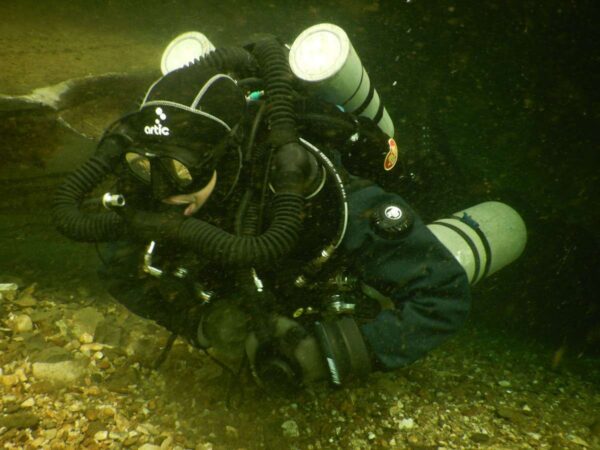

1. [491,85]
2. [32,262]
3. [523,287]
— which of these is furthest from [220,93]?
[523,287]

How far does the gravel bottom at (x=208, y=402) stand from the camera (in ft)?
7.60

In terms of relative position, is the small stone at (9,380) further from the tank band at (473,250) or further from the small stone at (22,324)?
the tank band at (473,250)

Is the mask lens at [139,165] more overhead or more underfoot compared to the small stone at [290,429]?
more overhead

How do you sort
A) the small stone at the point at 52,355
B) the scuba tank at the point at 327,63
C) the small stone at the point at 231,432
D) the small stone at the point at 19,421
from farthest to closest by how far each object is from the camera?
the small stone at the point at 52,355 < the small stone at the point at 231,432 < the scuba tank at the point at 327,63 < the small stone at the point at 19,421

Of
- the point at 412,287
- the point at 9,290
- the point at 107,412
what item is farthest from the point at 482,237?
the point at 9,290

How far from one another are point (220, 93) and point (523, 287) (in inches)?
172

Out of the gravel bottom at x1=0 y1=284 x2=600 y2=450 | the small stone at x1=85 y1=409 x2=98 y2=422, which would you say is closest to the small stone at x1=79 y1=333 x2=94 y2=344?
the gravel bottom at x1=0 y1=284 x2=600 y2=450

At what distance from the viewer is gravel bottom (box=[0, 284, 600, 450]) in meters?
2.32

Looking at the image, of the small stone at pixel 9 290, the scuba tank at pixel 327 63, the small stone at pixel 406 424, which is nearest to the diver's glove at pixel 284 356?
the small stone at pixel 406 424

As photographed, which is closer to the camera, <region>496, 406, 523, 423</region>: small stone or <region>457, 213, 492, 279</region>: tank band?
<region>496, 406, 523, 423</region>: small stone

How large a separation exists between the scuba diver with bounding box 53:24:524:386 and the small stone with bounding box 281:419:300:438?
0.51 meters

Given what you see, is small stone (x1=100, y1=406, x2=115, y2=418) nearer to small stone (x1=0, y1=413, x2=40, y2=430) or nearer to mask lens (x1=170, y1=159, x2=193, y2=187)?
small stone (x1=0, y1=413, x2=40, y2=430)

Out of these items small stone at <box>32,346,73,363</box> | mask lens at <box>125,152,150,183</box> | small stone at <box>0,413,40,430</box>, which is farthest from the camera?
small stone at <box>32,346,73,363</box>

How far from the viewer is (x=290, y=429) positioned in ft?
8.16
